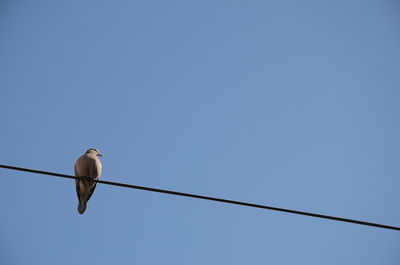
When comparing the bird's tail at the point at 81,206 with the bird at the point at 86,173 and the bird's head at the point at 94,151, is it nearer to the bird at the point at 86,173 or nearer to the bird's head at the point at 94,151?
the bird at the point at 86,173

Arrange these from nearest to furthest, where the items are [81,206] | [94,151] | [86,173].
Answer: [86,173], [81,206], [94,151]

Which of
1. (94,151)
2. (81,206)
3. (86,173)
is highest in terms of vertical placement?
(94,151)

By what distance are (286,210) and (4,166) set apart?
294 cm

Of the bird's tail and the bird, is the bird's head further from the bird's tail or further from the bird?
the bird's tail

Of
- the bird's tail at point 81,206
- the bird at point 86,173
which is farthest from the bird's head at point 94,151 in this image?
the bird's tail at point 81,206

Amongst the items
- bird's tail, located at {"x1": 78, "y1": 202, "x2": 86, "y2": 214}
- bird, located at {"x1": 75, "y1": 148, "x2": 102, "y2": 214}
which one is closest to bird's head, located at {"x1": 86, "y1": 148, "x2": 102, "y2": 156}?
bird, located at {"x1": 75, "y1": 148, "x2": 102, "y2": 214}

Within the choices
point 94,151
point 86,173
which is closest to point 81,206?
point 86,173

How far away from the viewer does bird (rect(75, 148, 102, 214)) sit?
8.70 metres

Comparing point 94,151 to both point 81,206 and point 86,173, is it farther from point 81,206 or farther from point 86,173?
point 81,206

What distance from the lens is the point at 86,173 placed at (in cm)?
875

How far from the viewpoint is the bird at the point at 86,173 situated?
8703 mm

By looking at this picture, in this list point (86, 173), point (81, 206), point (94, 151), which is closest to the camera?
point (86, 173)

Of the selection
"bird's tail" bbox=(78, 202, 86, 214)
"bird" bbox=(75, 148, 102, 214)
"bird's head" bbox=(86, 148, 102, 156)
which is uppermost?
"bird's head" bbox=(86, 148, 102, 156)

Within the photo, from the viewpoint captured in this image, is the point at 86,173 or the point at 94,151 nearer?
the point at 86,173
